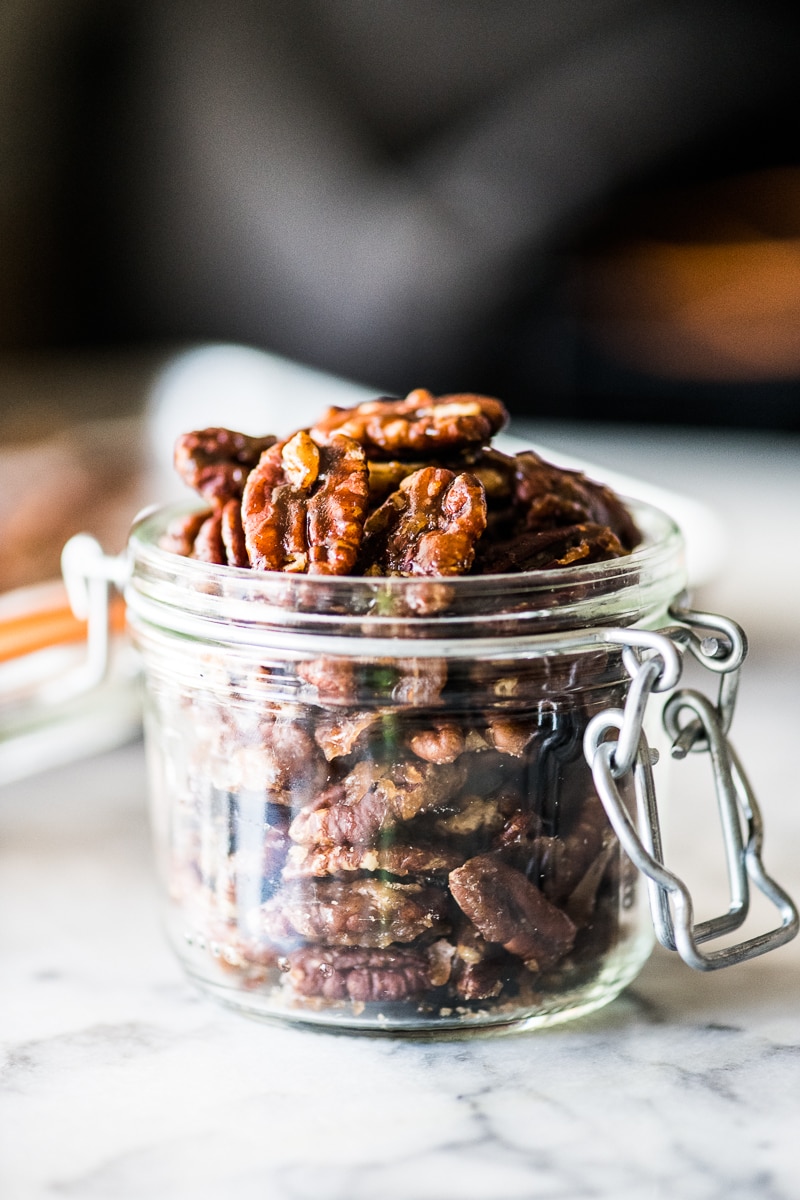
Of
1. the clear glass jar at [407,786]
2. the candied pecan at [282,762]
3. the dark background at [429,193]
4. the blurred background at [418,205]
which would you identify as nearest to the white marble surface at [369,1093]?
the clear glass jar at [407,786]

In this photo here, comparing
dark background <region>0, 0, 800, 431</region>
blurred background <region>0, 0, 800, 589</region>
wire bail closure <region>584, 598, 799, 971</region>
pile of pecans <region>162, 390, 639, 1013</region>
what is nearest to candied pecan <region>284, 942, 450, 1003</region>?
pile of pecans <region>162, 390, 639, 1013</region>

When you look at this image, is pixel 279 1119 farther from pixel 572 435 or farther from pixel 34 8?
pixel 34 8

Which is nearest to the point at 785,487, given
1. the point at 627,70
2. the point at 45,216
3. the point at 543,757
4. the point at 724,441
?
the point at 724,441

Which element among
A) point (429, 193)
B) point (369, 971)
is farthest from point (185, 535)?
point (429, 193)

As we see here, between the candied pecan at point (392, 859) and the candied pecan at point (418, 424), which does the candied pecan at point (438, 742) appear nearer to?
the candied pecan at point (392, 859)

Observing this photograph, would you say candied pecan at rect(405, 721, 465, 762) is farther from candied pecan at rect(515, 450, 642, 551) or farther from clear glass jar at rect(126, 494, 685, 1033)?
candied pecan at rect(515, 450, 642, 551)

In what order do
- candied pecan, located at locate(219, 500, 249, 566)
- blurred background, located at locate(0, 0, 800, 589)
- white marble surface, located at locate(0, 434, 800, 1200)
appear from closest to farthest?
white marble surface, located at locate(0, 434, 800, 1200) < candied pecan, located at locate(219, 500, 249, 566) < blurred background, located at locate(0, 0, 800, 589)
